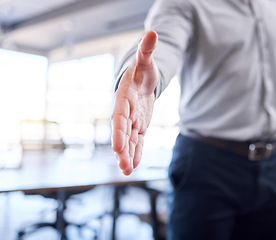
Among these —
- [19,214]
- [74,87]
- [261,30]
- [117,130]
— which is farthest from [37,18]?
[117,130]

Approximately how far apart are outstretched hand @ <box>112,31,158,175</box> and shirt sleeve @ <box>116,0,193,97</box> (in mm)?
61

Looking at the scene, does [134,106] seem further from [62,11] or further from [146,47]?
[62,11]

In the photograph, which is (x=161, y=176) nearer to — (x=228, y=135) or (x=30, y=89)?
(x=228, y=135)

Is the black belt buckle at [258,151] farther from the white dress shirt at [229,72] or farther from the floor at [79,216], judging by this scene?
the floor at [79,216]

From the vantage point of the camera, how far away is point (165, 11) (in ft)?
2.96

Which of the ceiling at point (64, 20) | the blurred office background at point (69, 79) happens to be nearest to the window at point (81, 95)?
the blurred office background at point (69, 79)

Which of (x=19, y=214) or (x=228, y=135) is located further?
(x=19, y=214)

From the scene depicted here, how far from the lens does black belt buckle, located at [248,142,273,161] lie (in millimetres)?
993

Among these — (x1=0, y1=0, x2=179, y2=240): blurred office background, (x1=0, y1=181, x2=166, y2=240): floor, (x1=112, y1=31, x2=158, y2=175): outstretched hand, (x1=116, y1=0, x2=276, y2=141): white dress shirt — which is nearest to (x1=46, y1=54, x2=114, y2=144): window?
(x1=0, y1=0, x2=179, y2=240): blurred office background

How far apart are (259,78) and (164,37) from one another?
372mm

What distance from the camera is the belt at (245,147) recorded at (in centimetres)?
99

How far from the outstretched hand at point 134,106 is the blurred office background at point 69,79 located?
3674mm

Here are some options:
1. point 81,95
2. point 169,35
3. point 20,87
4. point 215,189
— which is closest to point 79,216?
point 215,189

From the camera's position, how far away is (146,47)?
0.52 meters
